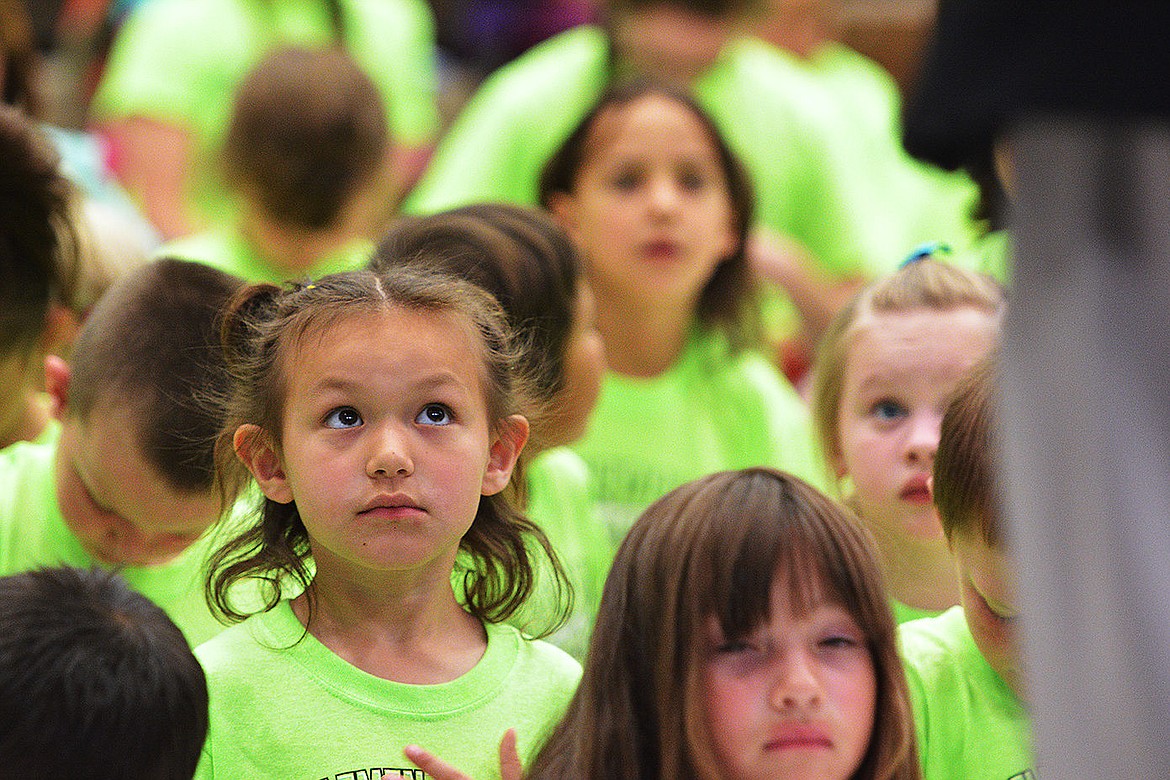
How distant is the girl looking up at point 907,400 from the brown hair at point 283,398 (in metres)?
0.55

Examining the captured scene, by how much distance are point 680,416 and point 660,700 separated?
1622 millimetres

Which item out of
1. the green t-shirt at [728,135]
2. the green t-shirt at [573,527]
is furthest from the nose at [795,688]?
the green t-shirt at [728,135]

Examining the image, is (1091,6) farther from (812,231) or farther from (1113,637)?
(812,231)

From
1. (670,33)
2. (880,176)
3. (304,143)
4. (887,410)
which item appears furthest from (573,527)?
(880,176)

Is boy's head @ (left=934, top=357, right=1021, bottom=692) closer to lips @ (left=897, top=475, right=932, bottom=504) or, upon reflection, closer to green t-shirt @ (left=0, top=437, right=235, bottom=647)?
lips @ (left=897, top=475, right=932, bottom=504)

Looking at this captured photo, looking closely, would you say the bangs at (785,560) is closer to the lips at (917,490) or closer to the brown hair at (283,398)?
the brown hair at (283,398)

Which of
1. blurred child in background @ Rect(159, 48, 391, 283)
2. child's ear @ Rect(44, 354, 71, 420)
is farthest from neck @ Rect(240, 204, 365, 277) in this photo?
child's ear @ Rect(44, 354, 71, 420)

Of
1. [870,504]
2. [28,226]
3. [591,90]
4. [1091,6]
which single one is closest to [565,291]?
[870,504]

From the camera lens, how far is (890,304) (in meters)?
2.43

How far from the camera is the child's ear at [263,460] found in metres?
1.80

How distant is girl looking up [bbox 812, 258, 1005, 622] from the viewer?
2262mm

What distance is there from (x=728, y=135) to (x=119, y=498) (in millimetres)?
2319

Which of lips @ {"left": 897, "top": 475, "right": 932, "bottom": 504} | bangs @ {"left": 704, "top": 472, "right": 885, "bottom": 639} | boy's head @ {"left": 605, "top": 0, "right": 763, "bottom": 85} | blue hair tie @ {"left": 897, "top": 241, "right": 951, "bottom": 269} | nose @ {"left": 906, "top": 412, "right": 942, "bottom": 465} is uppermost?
boy's head @ {"left": 605, "top": 0, "right": 763, "bottom": 85}

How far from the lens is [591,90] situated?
159 inches
